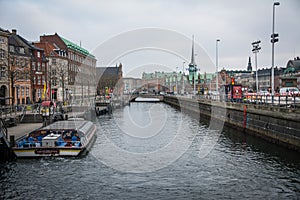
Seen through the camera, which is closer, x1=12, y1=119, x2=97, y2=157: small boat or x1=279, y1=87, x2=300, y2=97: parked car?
x1=12, y1=119, x2=97, y2=157: small boat

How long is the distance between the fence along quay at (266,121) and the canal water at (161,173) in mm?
1176

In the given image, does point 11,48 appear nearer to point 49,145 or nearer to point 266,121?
point 49,145

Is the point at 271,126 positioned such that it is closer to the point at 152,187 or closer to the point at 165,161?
the point at 165,161

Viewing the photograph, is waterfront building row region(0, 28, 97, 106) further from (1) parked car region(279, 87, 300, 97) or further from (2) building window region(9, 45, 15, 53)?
(1) parked car region(279, 87, 300, 97)

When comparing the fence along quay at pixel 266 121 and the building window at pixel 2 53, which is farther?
the building window at pixel 2 53

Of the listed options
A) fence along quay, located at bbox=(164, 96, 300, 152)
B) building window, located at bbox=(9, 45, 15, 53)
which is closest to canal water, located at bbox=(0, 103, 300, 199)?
fence along quay, located at bbox=(164, 96, 300, 152)

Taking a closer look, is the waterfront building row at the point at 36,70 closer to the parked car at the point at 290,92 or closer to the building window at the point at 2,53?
the building window at the point at 2,53

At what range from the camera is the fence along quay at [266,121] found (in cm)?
2619

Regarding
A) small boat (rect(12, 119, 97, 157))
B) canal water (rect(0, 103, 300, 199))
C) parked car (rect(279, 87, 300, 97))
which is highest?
parked car (rect(279, 87, 300, 97))

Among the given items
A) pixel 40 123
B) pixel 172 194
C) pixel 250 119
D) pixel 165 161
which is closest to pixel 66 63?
pixel 40 123

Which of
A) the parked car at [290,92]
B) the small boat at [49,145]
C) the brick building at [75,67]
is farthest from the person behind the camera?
the brick building at [75,67]

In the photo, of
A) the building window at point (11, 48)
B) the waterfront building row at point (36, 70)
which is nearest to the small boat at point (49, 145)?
the waterfront building row at point (36, 70)

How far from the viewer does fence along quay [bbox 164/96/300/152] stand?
26.2 m

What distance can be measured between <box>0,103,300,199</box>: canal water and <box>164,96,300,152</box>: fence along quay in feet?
3.86
